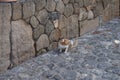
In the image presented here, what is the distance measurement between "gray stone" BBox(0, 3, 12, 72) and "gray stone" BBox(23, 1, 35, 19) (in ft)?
1.00

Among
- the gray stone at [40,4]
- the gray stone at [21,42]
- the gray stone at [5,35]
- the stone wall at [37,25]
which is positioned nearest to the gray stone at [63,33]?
the stone wall at [37,25]

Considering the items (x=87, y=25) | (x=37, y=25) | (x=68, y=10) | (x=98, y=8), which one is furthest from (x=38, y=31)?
(x=98, y=8)

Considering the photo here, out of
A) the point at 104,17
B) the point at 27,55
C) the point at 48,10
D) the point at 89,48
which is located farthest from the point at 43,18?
the point at 104,17

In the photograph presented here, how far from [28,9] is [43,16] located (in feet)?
1.31

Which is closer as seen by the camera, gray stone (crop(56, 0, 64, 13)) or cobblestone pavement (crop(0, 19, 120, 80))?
cobblestone pavement (crop(0, 19, 120, 80))

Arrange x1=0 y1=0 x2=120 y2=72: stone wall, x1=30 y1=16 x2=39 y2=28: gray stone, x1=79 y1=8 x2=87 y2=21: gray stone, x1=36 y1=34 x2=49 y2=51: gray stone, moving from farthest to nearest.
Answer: x1=79 y1=8 x2=87 y2=21: gray stone, x1=36 y1=34 x2=49 y2=51: gray stone, x1=30 y1=16 x2=39 y2=28: gray stone, x1=0 y1=0 x2=120 y2=72: stone wall

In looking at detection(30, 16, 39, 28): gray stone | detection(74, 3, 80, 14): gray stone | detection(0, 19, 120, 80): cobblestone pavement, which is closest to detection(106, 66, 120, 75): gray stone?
detection(0, 19, 120, 80): cobblestone pavement

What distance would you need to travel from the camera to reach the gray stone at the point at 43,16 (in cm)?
405

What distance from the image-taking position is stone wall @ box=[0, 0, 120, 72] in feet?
11.4

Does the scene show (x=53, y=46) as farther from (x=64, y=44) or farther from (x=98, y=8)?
(x=98, y=8)

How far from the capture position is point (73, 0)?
490 cm

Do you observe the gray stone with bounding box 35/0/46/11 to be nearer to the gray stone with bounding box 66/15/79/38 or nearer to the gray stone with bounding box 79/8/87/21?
the gray stone with bounding box 66/15/79/38

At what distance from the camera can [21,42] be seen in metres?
3.70

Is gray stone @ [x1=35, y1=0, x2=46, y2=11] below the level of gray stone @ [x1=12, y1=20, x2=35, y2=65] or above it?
above
